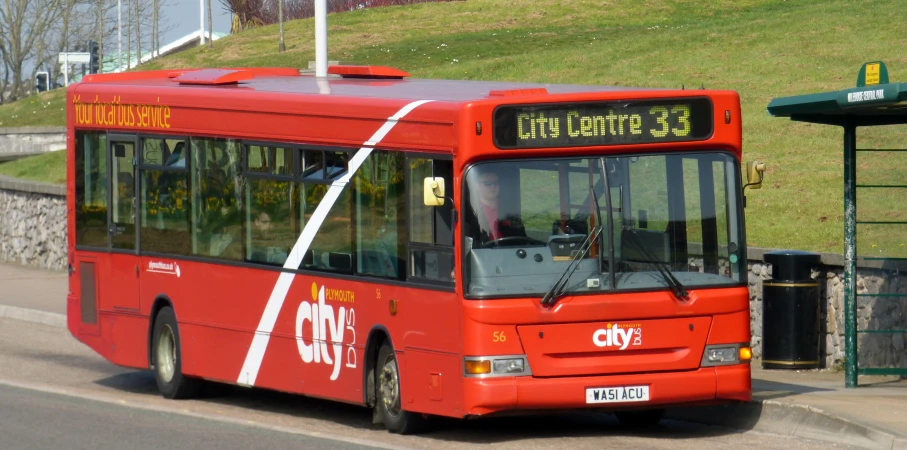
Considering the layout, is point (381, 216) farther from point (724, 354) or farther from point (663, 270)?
point (724, 354)

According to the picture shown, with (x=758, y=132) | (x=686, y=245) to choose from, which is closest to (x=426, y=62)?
(x=758, y=132)

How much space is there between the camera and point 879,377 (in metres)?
14.1

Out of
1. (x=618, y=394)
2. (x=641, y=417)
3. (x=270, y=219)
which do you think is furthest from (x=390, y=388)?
(x=270, y=219)

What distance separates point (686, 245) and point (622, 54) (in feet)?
82.8

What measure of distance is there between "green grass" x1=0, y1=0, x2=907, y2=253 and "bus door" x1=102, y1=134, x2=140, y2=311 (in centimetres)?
705

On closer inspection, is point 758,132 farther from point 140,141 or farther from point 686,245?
point 686,245

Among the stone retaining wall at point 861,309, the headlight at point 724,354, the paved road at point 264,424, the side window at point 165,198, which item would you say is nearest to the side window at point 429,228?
the paved road at point 264,424

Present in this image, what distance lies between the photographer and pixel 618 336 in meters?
10.1

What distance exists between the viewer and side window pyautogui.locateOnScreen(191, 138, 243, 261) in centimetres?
1269

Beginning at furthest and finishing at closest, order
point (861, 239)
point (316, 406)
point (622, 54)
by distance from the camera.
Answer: point (622, 54) < point (861, 239) < point (316, 406)

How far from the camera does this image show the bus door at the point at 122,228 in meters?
14.1

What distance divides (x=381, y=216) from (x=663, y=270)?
6.77 ft

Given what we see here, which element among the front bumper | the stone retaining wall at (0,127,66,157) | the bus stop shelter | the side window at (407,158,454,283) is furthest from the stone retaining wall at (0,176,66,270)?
the front bumper

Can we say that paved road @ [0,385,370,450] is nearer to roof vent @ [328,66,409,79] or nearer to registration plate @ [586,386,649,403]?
registration plate @ [586,386,649,403]
